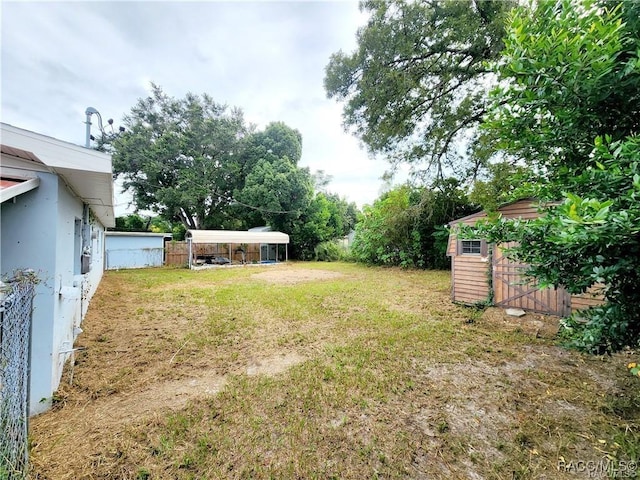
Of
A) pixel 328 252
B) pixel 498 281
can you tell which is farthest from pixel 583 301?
pixel 328 252

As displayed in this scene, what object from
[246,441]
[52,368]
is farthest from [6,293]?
[246,441]

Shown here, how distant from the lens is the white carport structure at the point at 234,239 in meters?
14.4

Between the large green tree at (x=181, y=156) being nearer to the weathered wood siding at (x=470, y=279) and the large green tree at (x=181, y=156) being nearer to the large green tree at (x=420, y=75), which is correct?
the large green tree at (x=420, y=75)

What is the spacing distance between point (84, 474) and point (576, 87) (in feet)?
14.0

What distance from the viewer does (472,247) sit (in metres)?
6.41

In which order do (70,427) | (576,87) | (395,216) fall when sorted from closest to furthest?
1. (576,87)
2. (70,427)
3. (395,216)

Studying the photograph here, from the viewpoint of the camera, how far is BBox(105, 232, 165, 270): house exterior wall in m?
13.3

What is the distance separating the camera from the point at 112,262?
13289mm

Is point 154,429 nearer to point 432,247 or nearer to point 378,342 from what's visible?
point 378,342

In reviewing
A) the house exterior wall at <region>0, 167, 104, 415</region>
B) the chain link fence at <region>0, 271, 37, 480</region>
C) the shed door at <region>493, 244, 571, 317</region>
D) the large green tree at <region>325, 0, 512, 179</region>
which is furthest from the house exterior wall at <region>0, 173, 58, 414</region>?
the large green tree at <region>325, 0, 512, 179</region>

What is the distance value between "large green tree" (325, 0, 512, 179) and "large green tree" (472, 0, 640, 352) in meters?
5.64

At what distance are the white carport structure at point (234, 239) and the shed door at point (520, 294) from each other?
44.0 feet

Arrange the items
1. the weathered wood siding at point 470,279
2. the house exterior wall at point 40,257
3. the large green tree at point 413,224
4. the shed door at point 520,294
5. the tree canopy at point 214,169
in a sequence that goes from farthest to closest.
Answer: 1. the tree canopy at point 214,169
2. the large green tree at point 413,224
3. the weathered wood siding at point 470,279
4. the shed door at point 520,294
5. the house exterior wall at point 40,257

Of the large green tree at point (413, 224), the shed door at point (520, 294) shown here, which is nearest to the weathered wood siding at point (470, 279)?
the shed door at point (520, 294)
